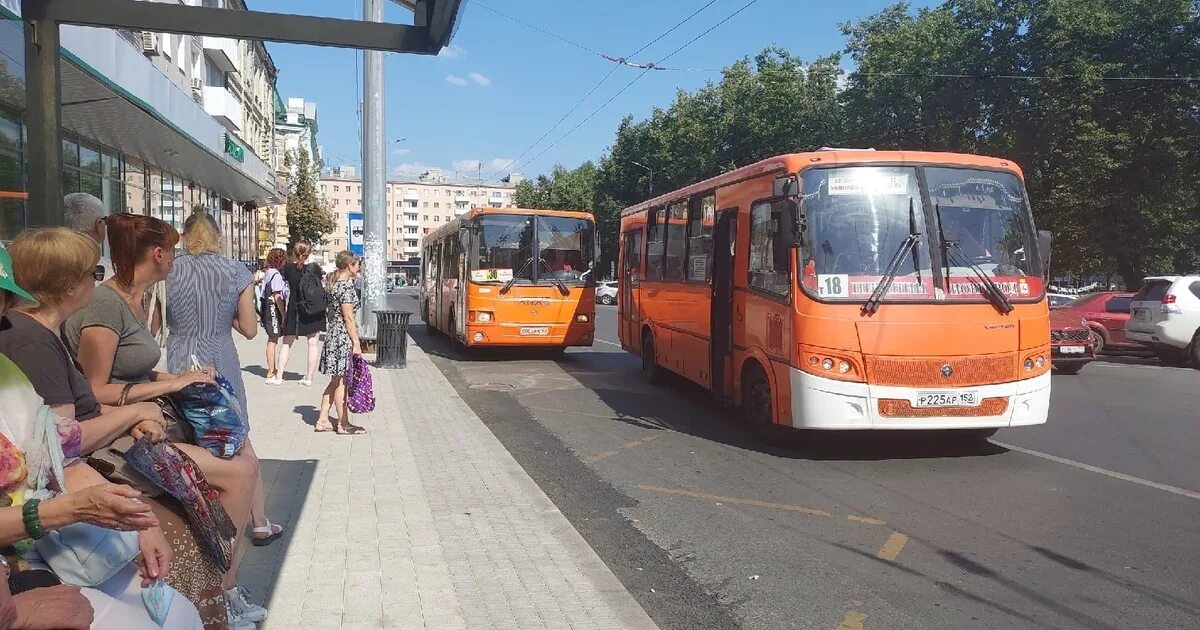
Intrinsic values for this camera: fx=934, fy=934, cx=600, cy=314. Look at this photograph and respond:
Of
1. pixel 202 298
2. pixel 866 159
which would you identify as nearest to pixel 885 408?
pixel 866 159

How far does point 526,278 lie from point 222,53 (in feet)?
79.0

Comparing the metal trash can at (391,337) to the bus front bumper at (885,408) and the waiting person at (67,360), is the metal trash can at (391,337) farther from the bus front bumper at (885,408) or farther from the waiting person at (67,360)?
the waiting person at (67,360)

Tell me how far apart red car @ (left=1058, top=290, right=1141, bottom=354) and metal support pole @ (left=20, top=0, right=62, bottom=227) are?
19.9 meters

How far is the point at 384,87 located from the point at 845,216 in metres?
10.2

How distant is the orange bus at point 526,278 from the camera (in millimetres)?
16703

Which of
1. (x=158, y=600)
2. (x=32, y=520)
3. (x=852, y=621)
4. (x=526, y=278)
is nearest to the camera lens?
(x=32, y=520)

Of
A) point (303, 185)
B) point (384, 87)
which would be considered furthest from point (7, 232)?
point (303, 185)

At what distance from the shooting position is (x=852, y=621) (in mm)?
4363

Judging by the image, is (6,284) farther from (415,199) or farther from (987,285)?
(415,199)

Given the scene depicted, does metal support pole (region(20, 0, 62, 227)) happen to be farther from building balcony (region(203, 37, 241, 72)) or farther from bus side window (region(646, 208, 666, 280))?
building balcony (region(203, 37, 241, 72))

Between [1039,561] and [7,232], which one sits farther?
[7,232]

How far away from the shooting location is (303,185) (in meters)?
37.4

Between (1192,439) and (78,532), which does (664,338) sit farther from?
(78,532)

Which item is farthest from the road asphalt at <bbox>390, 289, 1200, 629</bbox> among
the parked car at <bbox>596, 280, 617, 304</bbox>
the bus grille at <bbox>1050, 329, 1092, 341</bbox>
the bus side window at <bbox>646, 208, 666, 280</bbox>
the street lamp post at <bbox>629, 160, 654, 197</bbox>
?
the street lamp post at <bbox>629, 160, 654, 197</bbox>
